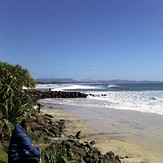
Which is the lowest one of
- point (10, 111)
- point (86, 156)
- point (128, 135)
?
point (128, 135)

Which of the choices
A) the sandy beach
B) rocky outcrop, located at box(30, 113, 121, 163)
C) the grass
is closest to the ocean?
the sandy beach

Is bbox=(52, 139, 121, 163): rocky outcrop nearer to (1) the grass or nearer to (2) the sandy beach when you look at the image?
(2) the sandy beach

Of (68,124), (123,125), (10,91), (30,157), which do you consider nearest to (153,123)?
(123,125)

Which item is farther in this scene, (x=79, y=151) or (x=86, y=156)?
(x=79, y=151)

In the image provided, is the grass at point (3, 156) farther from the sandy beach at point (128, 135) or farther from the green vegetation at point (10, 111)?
the sandy beach at point (128, 135)

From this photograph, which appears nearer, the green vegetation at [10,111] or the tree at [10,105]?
the green vegetation at [10,111]

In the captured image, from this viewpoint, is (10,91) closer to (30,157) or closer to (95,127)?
(30,157)

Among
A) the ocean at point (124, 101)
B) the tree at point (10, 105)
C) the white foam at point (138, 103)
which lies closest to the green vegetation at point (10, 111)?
the tree at point (10, 105)

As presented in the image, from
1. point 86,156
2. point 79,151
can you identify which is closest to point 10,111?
point 79,151

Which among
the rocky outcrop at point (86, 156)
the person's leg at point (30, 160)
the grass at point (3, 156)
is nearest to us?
the person's leg at point (30, 160)

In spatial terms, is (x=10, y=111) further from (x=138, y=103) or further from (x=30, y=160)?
(x=138, y=103)

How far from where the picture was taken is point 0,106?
32.1ft

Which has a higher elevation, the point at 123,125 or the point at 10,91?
the point at 10,91

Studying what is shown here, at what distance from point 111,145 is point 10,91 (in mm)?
4925
